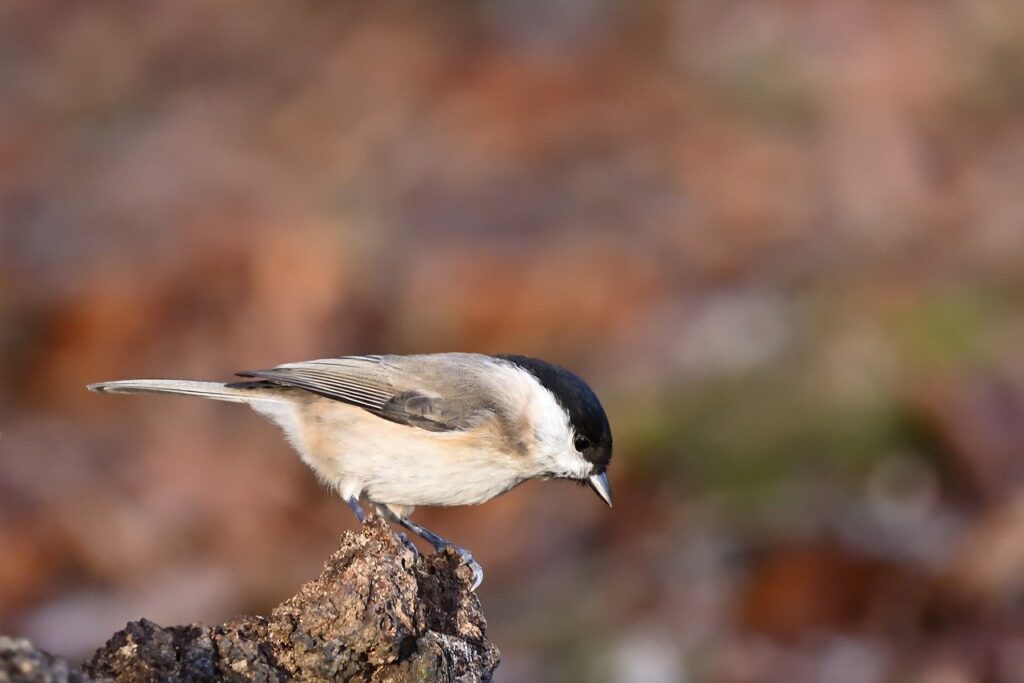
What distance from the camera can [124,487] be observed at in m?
6.98

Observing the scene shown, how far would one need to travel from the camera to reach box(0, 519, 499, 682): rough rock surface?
2.22 m

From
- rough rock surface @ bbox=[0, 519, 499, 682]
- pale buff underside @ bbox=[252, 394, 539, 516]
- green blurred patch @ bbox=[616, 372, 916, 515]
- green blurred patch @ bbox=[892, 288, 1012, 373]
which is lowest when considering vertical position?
green blurred patch @ bbox=[616, 372, 916, 515]

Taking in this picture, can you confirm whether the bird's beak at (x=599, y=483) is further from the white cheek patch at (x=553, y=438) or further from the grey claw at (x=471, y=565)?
the grey claw at (x=471, y=565)

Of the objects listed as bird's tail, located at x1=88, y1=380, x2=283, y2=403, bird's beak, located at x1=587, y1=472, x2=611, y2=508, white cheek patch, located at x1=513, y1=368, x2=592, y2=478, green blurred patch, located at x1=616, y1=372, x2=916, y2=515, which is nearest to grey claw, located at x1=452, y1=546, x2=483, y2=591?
white cheek patch, located at x1=513, y1=368, x2=592, y2=478

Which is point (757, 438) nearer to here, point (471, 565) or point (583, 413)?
point (583, 413)

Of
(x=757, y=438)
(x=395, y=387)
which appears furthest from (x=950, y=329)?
(x=395, y=387)

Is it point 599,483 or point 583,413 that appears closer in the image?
point 583,413

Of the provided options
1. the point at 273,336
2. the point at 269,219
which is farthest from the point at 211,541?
the point at 269,219

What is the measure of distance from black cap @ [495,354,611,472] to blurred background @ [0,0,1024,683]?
2132mm

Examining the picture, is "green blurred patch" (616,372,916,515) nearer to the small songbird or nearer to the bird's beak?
the bird's beak

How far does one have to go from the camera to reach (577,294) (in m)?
7.93

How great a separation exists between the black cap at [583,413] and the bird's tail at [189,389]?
88 centimetres

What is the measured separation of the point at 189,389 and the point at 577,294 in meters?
4.46

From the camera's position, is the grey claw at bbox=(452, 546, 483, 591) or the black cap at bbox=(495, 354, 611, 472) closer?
the grey claw at bbox=(452, 546, 483, 591)
